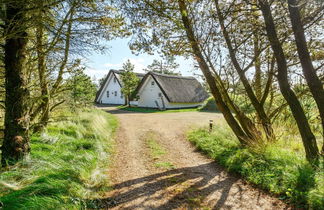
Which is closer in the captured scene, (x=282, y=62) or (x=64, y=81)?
(x=282, y=62)

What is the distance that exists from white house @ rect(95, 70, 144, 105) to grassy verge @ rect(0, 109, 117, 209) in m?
23.2

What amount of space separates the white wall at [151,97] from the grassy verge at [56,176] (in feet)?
53.6

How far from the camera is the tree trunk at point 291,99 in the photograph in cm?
392

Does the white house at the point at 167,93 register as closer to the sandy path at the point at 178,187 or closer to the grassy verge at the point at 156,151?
the grassy verge at the point at 156,151

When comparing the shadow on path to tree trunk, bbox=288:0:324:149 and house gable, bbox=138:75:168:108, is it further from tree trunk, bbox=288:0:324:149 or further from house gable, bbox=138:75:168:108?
house gable, bbox=138:75:168:108

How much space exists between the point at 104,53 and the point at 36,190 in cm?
313

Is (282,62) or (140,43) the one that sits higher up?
(140,43)

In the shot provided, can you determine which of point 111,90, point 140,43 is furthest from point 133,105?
point 140,43

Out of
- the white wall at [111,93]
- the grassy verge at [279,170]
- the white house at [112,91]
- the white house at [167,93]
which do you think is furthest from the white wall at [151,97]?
the grassy verge at [279,170]

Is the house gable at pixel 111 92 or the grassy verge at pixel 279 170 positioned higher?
the house gable at pixel 111 92

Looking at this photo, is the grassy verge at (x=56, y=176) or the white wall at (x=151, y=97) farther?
the white wall at (x=151, y=97)

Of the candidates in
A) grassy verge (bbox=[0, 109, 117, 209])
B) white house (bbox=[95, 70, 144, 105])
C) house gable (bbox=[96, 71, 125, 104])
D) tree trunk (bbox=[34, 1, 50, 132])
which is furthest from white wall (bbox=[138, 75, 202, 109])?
grassy verge (bbox=[0, 109, 117, 209])

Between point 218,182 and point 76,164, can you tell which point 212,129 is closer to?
point 218,182

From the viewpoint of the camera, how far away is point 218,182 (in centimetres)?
394
